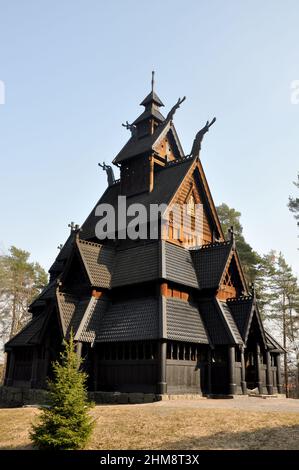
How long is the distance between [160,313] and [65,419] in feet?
34.9

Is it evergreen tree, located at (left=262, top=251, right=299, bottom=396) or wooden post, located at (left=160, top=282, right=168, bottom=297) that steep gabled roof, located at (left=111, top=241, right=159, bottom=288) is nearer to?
wooden post, located at (left=160, top=282, right=168, bottom=297)

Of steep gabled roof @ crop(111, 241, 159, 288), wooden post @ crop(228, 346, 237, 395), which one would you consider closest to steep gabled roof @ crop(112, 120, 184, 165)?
steep gabled roof @ crop(111, 241, 159, 288)

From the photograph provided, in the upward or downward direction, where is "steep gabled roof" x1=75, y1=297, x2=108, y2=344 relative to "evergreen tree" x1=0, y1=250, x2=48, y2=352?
downward

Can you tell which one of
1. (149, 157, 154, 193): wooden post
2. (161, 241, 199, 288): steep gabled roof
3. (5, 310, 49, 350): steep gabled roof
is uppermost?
(149, 157, 154, 193): wooden post

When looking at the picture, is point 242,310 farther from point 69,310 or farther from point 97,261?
point 69,310

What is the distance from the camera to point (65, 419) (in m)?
10.9

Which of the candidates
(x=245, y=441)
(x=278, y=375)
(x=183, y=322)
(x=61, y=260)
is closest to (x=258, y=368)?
(x=278, y=375)

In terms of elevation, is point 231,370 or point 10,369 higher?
point 231,370

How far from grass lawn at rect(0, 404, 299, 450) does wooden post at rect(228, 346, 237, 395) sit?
6.97m

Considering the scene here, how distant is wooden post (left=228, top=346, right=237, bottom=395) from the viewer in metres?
21.5
